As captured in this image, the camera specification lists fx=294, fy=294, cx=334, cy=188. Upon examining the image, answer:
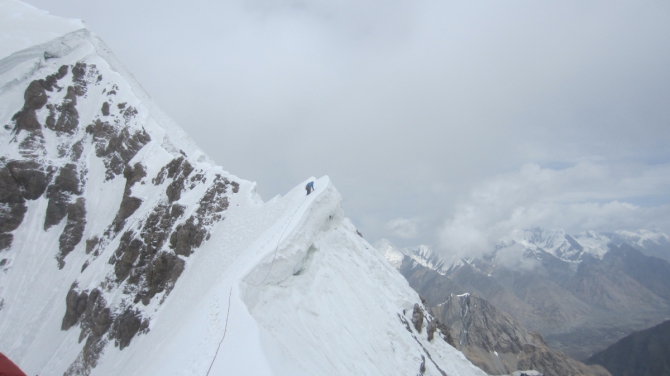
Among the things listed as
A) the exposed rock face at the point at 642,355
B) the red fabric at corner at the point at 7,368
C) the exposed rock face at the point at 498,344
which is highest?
the exposed rock face at the point at 642,355

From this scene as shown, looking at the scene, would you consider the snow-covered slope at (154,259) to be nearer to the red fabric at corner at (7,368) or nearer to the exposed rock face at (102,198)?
the exposed rock face at (102,198)

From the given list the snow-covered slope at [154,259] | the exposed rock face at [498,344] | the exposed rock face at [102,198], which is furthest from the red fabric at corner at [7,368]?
the exposed rock face at [498,344]

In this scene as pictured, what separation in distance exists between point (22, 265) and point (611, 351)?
26496 centimetres

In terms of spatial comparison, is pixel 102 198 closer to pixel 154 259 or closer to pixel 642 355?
pixel 154 259

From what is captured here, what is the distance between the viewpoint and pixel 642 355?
157m

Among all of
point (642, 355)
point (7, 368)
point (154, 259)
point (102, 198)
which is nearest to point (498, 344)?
point (642, 355)

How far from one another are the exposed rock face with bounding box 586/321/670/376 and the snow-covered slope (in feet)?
651

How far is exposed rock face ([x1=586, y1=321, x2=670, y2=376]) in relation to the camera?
147 metres

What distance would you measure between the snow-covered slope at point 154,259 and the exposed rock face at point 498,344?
406 ft

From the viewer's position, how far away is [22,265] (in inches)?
1383

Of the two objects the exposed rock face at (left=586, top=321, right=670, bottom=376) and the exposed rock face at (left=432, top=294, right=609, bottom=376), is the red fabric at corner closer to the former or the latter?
the exposed rock face at (left=432, top=294, right=609, bottom=376)

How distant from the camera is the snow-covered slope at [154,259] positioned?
1459 cm

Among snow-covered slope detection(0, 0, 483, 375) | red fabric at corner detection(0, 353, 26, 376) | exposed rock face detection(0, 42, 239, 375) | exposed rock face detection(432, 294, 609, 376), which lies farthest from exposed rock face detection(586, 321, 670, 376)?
red fabric at corner detection(0, 353, 26, 376)

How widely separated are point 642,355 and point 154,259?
237006mm
